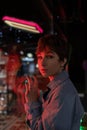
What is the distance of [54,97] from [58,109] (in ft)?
0.25

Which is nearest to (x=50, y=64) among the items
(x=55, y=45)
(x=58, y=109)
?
(x=55, y=45)

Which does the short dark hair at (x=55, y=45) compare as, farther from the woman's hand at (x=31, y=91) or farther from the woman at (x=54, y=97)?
the woman's hand at (x=31, y=91)

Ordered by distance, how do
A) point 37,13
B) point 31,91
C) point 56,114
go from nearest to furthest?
point 56,114 < point 31,91 < point 37,13

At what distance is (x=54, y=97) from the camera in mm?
1914

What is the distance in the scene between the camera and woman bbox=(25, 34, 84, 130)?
1.88 m

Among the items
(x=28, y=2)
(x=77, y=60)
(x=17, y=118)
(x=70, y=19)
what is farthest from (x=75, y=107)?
(x=77, y=60)

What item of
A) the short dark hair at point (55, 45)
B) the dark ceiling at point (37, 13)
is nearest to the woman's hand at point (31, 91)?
the short dark hair at point (55, 45)

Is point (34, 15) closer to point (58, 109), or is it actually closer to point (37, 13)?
point (37, 13)

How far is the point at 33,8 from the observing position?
11.6 meters

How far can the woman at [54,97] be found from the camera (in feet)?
6.15

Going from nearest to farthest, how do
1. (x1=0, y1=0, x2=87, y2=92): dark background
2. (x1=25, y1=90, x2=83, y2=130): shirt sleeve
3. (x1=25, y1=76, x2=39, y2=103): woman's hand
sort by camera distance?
(x1=25, y1=90, x2=83, y2=130): shirt sleeve < (x1=25, y1=76, x2=39, y2=103): woman's hand < (x1=0, y1=0, x2=87, y2=92): dark background

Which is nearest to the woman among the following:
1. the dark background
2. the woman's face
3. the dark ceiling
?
the woman's face

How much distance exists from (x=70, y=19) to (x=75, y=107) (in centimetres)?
1275

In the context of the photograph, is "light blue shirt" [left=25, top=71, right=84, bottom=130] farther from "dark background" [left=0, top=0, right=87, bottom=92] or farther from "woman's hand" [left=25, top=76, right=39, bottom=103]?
"dark background" [left=0, top=0, right=87, bottom=92]
